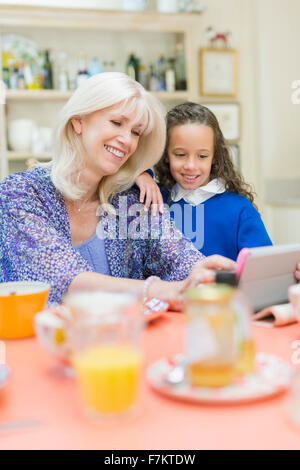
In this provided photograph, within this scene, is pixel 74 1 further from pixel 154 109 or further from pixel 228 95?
pixel 154 109

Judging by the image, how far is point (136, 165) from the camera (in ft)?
5.95

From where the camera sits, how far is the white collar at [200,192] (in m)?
1.99

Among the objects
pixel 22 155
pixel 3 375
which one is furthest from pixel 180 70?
pixel 3 375

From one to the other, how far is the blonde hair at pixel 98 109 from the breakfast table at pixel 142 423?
3.07 feet

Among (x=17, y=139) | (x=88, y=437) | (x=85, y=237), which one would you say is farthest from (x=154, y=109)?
(x=17, y=139)

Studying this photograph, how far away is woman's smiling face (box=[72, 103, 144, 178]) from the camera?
1590 mm

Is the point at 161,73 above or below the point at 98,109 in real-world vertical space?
above

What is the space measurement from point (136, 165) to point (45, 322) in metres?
1.12

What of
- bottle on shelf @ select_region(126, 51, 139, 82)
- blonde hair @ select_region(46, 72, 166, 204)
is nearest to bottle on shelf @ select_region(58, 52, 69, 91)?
bottle on shelf @ select_region(126, 51, 139, 82)

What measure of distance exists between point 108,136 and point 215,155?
2.04 ft

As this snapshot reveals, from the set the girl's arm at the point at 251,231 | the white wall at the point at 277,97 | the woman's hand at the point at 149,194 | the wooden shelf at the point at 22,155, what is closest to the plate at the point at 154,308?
the woman's hand at the point at 149,194

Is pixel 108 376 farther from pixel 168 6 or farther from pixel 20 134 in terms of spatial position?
pixel 168 6

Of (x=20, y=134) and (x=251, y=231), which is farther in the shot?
(x=20, y=134)

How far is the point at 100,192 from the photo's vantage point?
170 cm
